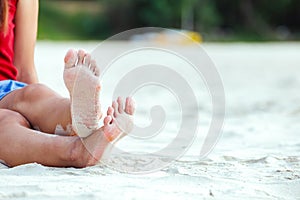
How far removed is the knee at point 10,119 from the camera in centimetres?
187

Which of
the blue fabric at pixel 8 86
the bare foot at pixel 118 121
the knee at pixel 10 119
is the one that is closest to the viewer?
the bare foot at pixel 118 121

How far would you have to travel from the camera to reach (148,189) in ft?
5.21

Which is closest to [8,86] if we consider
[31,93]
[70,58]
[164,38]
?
[31,93]

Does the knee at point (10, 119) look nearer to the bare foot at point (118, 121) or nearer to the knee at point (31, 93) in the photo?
the knee at point (31, 93)

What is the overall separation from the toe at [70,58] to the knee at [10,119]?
0.23 m

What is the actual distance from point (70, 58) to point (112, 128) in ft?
0.78

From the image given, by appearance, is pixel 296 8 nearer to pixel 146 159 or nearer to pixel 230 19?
pixel 230 19

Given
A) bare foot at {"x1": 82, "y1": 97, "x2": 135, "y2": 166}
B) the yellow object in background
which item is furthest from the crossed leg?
the yellow object in background

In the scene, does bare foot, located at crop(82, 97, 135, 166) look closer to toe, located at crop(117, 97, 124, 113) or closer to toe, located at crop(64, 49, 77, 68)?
toe, located at crop(117, 97, 124, 113)

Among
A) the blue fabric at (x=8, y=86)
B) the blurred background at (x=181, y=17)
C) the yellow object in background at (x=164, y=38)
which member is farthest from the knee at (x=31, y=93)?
the blurred background at (x=181, y=17)

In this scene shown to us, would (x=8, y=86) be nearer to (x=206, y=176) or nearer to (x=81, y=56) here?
(x=81, y=56)

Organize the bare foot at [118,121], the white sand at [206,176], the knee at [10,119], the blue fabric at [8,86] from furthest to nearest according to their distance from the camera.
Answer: the blue fabric at [8,86]
the knee at [10,119]
the bare foot at [118,121]
the white sand at [206,176]

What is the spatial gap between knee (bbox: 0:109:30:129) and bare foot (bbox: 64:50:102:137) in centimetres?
20

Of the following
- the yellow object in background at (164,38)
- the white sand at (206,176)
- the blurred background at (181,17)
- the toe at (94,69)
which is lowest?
the white sand at (206,176)
